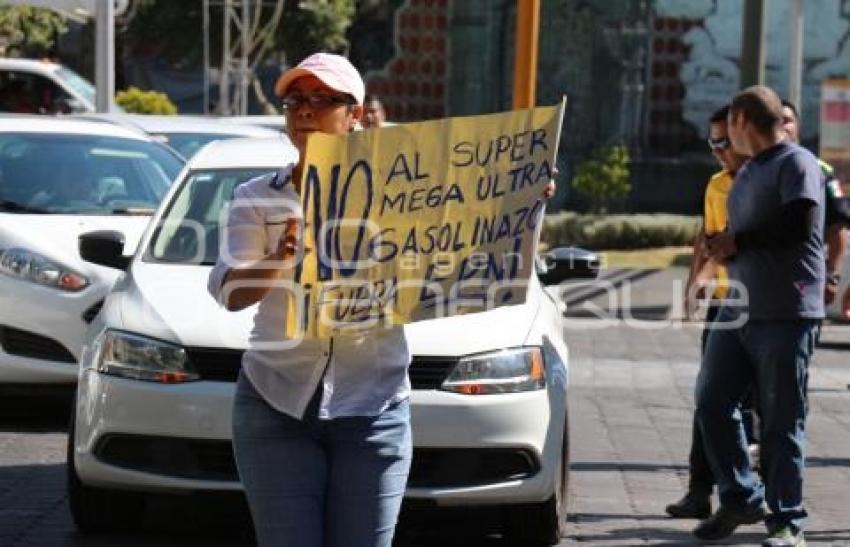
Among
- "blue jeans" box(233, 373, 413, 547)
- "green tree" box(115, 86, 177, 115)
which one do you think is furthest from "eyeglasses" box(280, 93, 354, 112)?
"green tree" box(115, 86, 177, 115)

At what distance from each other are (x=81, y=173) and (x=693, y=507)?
16.9 ft

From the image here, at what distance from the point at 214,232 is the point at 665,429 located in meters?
3.98

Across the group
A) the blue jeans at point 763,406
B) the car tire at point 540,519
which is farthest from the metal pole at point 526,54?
the car tire at point 540,519

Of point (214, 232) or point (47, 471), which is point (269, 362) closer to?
point (214, 232)

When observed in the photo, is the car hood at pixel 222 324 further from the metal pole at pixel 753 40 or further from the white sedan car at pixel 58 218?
the metal pole at pixel 753 40

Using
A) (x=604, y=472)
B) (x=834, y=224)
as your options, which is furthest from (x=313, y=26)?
(x=834, y=224)

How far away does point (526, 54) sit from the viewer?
43.1ft

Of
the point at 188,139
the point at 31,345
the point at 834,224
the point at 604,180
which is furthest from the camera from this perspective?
the point at 604,180

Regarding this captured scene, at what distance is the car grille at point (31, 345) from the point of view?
455 inches

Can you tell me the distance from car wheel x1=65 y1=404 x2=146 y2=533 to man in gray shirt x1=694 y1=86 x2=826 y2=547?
2357 mm

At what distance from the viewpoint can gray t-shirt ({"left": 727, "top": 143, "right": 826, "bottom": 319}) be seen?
8.20 metres

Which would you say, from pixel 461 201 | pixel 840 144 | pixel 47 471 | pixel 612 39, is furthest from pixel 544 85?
pixel 461 201

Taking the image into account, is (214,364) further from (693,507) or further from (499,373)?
(693,507)

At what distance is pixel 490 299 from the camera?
5523 mm
